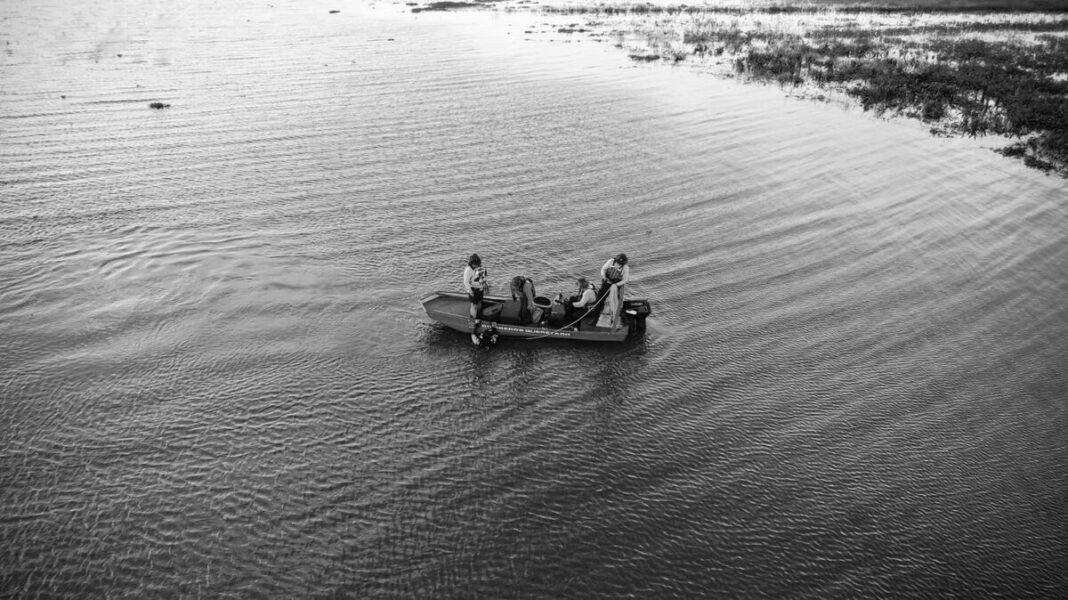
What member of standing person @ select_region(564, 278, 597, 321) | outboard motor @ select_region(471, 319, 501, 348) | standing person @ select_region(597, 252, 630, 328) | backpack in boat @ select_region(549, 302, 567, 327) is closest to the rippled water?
outboard motor @ select_region(471, 319, 501, 348)

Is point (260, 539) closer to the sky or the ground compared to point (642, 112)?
closer to the ground

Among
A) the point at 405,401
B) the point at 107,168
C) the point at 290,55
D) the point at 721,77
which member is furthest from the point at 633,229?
the point at 290,55

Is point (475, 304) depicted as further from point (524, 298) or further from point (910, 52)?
point (910, 52)

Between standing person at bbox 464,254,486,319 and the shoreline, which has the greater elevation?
the shoreline


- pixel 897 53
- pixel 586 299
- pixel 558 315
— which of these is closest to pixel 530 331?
pixel 558 315

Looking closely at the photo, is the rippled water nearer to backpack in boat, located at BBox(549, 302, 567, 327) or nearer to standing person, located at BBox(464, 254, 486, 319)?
backpack in boat, located at BBox(549, 302, 567, 327)

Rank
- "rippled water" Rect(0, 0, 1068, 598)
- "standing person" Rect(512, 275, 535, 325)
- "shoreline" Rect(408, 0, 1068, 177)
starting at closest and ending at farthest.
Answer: "rippled water" Rect(0, 0, 1068, 598)
"standing person" Rect(512, 275, 535, 325)
"shoreline" Rect(408, 0, 1068, 177)

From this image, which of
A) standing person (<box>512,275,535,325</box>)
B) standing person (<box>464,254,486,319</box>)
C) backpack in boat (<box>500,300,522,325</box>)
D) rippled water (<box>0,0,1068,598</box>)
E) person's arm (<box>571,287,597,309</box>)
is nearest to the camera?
rippled water (<box>0,0,1068,598</box>)

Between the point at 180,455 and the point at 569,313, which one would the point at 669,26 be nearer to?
the point at 569,313
